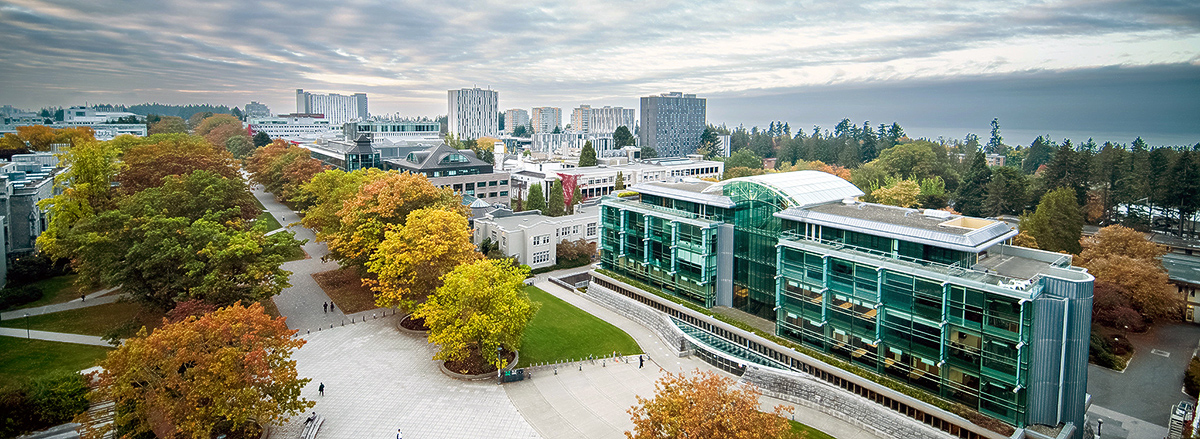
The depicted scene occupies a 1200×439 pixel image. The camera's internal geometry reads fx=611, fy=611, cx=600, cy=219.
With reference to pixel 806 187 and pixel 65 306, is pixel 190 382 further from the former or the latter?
pixel 806 187

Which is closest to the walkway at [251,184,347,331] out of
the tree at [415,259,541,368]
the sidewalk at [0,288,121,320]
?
the sidewalk at [0,288,121,320]

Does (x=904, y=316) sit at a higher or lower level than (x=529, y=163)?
lower

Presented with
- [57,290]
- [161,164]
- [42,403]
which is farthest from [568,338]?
[161,164]

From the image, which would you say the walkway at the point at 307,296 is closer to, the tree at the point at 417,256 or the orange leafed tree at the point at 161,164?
the tree at the point at 417,256

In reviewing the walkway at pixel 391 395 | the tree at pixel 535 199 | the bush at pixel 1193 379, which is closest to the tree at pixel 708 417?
the walkway at pixel 391 395

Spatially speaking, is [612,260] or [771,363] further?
[612,260]

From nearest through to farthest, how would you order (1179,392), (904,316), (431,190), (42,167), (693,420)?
(693,420) → (904,316) → (1179,392) → (431,190) → (42,167)

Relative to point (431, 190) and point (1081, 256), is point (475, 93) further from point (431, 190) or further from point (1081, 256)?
point (1081, 256)

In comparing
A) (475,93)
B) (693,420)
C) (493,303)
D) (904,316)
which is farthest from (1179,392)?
(475,93)
